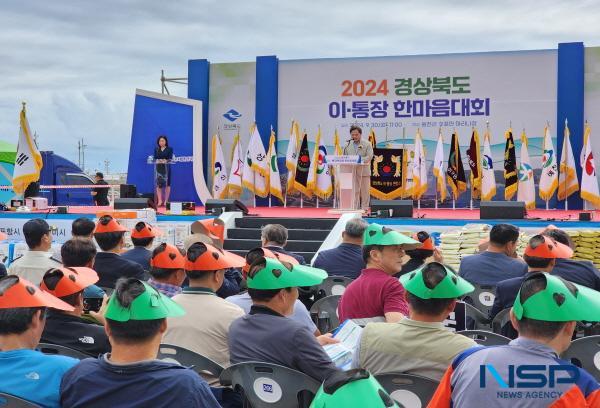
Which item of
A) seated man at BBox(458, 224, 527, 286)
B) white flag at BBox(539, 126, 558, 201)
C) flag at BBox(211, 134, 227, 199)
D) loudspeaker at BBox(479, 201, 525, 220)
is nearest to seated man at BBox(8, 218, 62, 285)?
seated man at BBox(458, 224, 527, 286)

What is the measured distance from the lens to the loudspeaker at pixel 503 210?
38.3 ft

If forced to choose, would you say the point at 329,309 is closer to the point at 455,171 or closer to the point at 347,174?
the point at 347,174

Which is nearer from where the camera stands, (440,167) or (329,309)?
(329,309)

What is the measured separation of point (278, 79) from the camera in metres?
17.5

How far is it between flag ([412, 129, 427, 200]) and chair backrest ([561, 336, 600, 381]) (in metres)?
12.0

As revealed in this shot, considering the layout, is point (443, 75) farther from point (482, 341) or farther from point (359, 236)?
point (482, 341)

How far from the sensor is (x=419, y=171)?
1565 centimetres

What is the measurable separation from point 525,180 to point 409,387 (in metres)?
13.3

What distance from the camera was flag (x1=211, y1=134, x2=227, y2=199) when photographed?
1719 centimetres

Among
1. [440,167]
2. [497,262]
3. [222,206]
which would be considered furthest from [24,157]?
[497,262]

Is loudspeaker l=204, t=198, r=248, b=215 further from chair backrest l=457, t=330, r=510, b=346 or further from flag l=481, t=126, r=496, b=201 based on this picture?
chair backrest l=457, t=330, r=510, b=346

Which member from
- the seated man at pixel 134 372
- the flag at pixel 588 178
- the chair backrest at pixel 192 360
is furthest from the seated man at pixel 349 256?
the flag at pixel 588 178

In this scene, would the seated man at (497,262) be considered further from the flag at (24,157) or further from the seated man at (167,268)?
the flag at (24,157)

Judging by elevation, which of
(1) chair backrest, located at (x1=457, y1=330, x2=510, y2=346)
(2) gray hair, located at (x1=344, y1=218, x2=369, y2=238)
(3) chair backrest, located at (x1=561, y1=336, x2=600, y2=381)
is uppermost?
(2) gray hair, located at (x1=344, y1=218, x2=369, y2=238)
